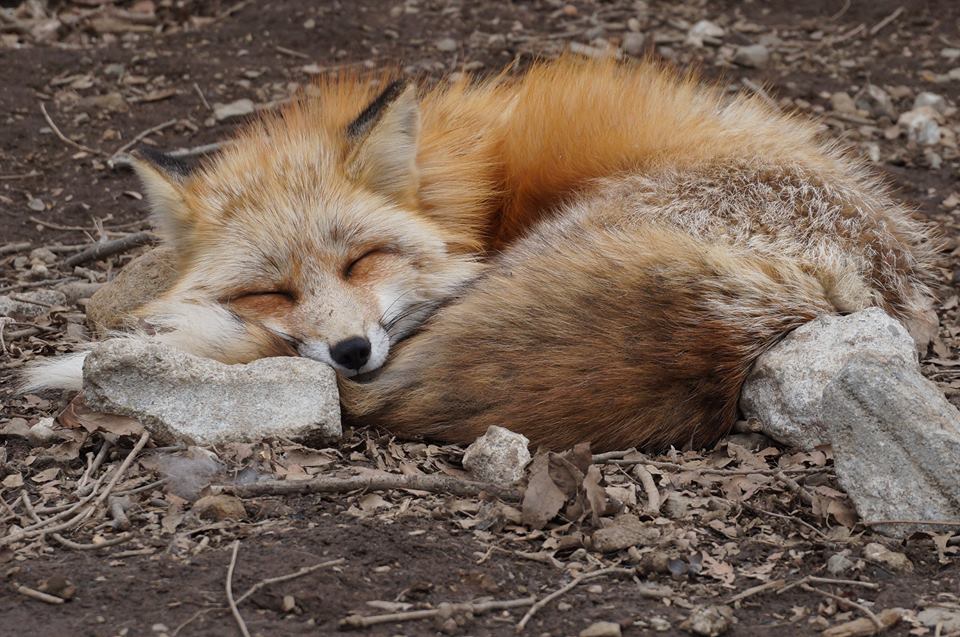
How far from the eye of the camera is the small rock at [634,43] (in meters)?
6.27

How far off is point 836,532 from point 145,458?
1.76 meters

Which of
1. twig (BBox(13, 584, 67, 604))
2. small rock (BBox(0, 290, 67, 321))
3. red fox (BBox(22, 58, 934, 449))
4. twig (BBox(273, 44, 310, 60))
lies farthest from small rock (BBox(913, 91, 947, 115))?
twig (BBox(13, 584, 67, 604))

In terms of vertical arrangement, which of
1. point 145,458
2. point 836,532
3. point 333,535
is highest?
point 836,532

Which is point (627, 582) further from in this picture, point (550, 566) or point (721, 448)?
point (721, 448)

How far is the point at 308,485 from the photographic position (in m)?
2.60

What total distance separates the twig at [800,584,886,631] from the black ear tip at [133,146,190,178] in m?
2.31

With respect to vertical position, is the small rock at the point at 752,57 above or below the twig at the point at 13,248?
above

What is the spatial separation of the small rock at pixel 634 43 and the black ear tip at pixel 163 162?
135 inches

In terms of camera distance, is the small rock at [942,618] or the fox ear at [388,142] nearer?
the small rock at [942,618]

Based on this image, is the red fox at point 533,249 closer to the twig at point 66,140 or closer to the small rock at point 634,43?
the twig at point 66,140

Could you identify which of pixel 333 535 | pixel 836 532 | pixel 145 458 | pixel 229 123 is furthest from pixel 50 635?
pixel 229 123

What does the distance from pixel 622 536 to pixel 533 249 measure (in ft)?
3.46

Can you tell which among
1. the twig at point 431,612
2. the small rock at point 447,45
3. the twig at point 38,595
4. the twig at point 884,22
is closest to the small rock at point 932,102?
the twig at point 884,22

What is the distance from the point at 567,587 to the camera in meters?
2.25
